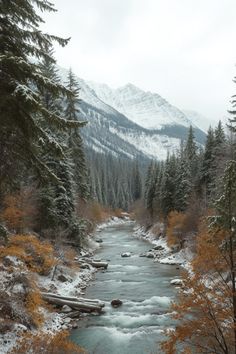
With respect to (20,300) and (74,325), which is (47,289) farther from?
(20,300)

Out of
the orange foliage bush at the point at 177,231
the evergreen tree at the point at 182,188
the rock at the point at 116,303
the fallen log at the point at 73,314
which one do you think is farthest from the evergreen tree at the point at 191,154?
the fallen log at the point at 73,314

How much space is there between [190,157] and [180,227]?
99.0ft

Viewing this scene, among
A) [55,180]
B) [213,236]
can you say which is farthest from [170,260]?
[55,180]

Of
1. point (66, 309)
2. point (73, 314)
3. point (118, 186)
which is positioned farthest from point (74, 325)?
point (118, 186)

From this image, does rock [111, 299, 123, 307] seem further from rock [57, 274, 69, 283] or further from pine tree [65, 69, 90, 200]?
pine tree [65, 69, 90, 200]

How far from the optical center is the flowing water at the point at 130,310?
68.8ft

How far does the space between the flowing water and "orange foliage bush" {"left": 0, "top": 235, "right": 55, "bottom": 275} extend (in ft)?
14.5

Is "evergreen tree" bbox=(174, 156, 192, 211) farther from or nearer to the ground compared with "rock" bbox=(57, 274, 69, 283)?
farther from the ground

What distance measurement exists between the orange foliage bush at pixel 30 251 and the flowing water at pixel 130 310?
441 centimetres

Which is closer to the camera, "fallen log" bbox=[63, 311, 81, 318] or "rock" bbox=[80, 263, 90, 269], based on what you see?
"fallen log" bbox=[63, 311, 81, 318]

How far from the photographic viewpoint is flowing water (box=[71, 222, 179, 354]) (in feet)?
68.8

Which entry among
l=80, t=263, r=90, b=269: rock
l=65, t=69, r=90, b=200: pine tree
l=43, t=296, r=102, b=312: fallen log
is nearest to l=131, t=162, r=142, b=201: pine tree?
l=65, t=69, r=90, b=200: pine tree

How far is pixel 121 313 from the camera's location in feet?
85.3

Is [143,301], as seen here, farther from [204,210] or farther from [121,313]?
[204,210]
